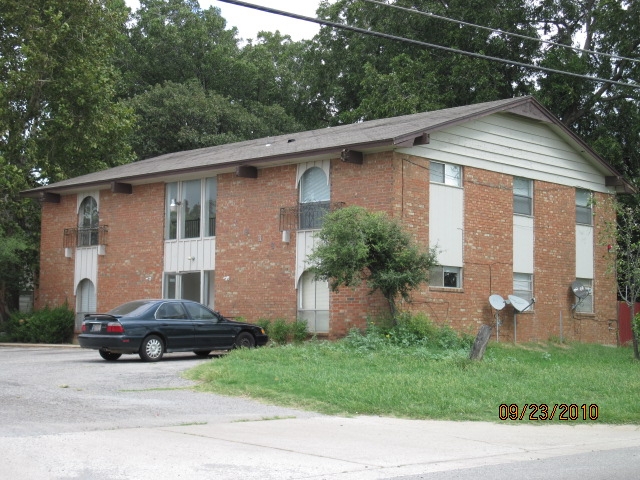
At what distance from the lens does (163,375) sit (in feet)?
55.3

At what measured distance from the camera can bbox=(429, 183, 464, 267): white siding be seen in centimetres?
2342

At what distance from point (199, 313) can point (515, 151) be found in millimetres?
10737

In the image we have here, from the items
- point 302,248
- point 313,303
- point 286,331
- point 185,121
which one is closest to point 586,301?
point 313,303

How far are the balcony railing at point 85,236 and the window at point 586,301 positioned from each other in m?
15.4

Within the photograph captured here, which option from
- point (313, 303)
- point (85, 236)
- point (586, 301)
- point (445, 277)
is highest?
point (85, 236)

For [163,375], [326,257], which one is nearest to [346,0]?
[326,257]

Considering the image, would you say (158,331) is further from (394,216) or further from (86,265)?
(86,265)

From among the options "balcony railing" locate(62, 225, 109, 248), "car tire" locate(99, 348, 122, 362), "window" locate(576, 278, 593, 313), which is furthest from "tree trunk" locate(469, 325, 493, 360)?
"balcony railing" locate(62, 225, 109, 248)

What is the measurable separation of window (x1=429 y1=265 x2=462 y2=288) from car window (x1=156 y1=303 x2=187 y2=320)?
6.68 metres

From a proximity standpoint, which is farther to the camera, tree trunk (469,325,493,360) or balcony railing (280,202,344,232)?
balcony railing (280,202,344,232)

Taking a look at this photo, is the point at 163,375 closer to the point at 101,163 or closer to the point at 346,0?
the point at 101,163

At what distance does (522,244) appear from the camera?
84.8 feet

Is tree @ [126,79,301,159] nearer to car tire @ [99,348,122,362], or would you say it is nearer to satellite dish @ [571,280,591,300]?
satellite dish @ [571,280,591,300]

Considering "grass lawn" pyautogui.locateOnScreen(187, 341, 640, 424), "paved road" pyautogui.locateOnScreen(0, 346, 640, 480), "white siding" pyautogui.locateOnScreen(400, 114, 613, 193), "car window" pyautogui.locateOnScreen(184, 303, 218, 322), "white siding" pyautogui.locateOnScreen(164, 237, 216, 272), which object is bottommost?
"paved road" pyautogui.locateOnScreen(0, 346, 640, 480)
